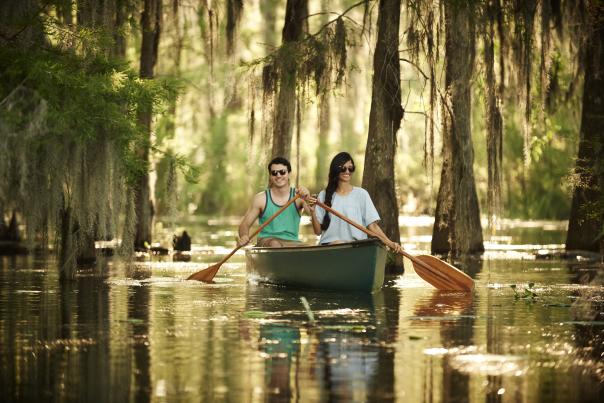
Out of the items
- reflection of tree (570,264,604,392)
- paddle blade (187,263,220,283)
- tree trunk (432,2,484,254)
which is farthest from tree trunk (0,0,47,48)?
reflection of tree (570,264,604,392)

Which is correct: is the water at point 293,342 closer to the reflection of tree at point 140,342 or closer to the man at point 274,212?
the reflection of tree at point 140,342

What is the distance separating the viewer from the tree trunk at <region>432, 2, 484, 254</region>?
20220mm

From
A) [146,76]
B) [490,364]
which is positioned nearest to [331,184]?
[490,364]

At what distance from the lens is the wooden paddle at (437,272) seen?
1652cm

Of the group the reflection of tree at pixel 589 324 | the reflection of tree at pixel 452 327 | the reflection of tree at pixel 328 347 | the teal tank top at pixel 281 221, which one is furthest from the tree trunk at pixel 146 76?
the reflection of tree at pixel 328 347

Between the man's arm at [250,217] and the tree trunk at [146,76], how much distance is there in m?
6.62

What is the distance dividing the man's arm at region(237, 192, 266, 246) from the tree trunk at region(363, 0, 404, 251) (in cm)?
268

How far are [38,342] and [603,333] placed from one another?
464 cm

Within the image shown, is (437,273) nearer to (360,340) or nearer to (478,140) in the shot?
(360,340)

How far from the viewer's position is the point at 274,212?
17812 millimetres

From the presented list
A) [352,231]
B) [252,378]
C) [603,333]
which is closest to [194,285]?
[352,231]

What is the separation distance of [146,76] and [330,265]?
9996 millimetres

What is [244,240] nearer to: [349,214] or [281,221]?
[281,221]

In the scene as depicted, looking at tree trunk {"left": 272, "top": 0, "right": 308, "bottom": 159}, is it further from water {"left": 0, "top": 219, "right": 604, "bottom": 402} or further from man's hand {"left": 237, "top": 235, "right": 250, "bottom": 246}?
water {"left": 0, "top": 219, "right": 604, "bottom": 402}
